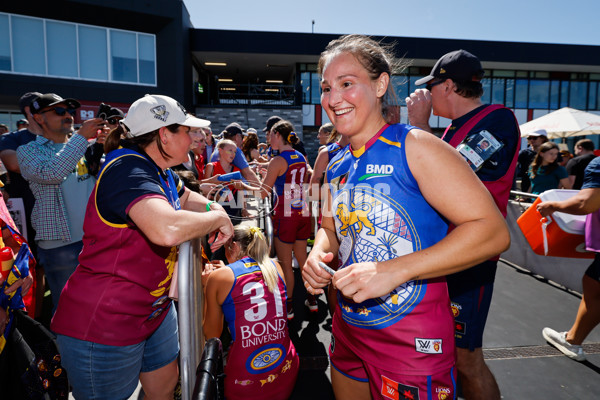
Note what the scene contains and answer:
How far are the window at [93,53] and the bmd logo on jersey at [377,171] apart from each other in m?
20.1

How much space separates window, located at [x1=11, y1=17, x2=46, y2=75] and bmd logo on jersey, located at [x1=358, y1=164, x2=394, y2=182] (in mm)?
20912

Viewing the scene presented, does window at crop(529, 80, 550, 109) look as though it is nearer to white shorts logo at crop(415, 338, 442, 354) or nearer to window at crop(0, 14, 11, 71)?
white shorts logo at crop(415, 338, 442, 354)

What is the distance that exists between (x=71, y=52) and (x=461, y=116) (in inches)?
807

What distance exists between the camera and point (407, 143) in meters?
1.31

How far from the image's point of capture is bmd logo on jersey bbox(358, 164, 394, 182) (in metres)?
1.33

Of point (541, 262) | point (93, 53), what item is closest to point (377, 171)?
point (541, 262)

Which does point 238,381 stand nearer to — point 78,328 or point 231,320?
point 231,320

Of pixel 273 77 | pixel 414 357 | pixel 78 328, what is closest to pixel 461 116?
pixel 414 357

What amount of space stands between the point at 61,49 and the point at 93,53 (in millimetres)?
1394

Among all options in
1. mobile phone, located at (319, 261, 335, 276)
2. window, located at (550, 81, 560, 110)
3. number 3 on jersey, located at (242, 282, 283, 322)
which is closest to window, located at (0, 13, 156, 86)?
number 3 on jersey, located at (242, 282, 283, 322)

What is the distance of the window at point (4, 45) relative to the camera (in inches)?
→ 623

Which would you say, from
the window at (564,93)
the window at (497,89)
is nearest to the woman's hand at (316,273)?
the window at (497,89)

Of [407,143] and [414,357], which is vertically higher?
[407,143]

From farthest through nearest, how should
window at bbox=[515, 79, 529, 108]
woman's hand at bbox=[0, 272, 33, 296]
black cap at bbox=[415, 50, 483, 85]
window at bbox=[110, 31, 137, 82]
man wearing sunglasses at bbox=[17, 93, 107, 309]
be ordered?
1. window at bbox=[515, 79, 529, 108]
2. window at bbox=[110, 31, 137, 82]
3. man wearing sunglasses at bbox=[17, 93, 107, 309]
4. black cap at bbox=[415, 50, 483, 85]
5. woman's hand at bbox=[0, 272, 33, 296]
